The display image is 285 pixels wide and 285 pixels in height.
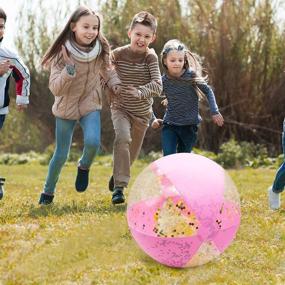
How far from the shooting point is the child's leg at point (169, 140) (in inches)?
267

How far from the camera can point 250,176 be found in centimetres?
1108

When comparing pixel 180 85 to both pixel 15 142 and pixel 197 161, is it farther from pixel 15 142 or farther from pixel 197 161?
pixel 15 142

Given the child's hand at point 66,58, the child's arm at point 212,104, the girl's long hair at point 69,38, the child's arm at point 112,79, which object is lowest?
the child's arm at point 212,104

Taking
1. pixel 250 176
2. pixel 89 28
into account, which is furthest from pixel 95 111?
pixel 250 176

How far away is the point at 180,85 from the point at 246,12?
26.7 feet

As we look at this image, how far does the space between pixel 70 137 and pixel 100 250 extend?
6.30 feet

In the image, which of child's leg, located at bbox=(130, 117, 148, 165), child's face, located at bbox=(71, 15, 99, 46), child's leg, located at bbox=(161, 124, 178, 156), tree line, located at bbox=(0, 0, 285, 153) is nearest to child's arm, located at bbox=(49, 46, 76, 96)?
child's face, located at bbox=(71, 15, 99, 46)

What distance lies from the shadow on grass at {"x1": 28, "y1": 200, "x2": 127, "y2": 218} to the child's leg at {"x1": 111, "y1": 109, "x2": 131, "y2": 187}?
0.83 ft

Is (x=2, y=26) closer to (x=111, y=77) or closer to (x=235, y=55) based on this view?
(x=111, y=77)

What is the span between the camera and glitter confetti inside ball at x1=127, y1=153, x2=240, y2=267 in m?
4.21

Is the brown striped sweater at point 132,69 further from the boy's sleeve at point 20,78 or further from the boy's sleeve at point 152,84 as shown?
the boy's sleeve at point 20,78

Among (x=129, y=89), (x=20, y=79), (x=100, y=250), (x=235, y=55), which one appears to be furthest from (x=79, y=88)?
(x=235, y=55)

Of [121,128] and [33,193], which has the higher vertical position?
[121,128]

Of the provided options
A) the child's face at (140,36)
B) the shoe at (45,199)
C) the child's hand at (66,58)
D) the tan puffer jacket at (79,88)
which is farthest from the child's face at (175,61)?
the shoe at (45,199)
